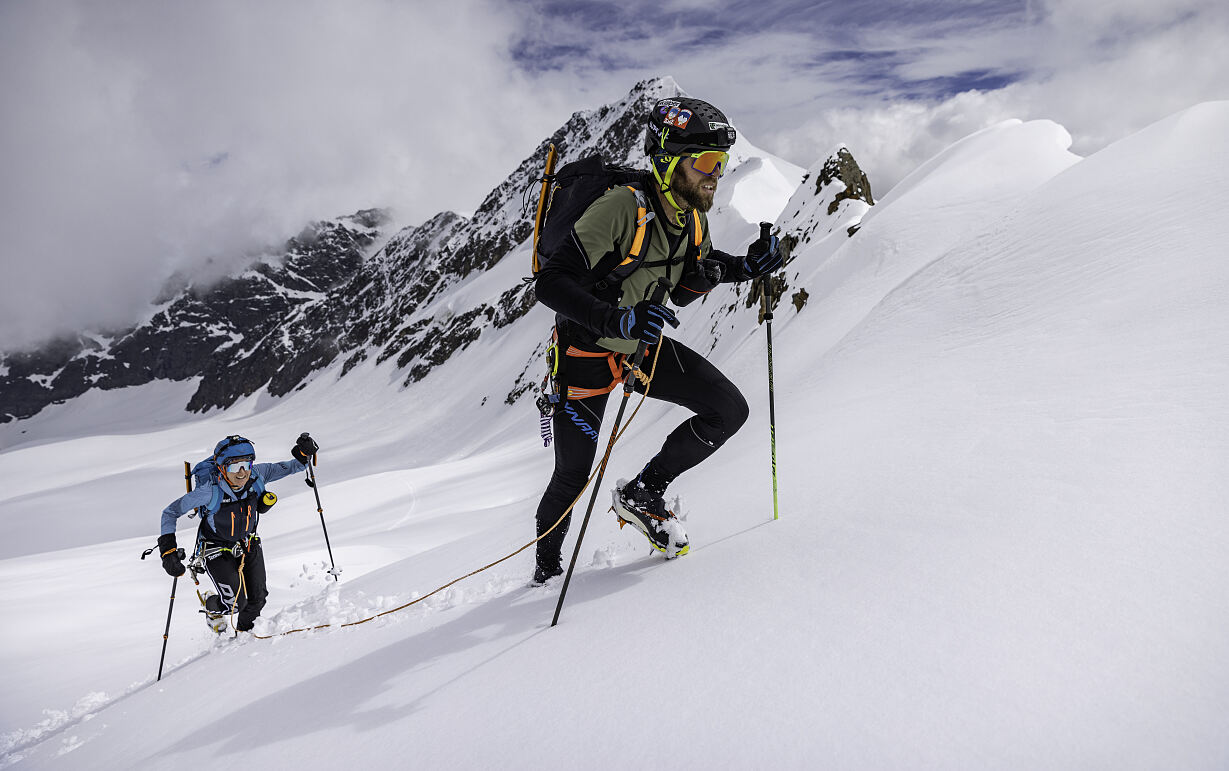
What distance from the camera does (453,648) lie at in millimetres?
3564

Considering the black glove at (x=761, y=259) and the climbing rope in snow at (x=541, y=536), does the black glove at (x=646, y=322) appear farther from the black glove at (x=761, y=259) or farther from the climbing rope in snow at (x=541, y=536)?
the black glove at (x=761, y=259)

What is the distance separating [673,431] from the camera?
13.2ft

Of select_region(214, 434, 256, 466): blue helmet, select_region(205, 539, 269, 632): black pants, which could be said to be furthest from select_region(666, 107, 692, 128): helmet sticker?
select_region(205, 539, 269, 632): black pants

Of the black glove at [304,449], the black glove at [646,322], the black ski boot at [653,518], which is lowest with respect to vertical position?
the black ski boot at [653,518]

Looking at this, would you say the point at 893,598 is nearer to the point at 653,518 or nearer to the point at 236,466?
the point at 653,518

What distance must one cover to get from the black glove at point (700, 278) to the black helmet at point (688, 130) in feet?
2.36

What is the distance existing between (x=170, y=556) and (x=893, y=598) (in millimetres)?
6689

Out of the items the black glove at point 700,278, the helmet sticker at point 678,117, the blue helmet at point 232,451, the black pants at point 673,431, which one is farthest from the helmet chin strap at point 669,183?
the blue helmet at point 232,451

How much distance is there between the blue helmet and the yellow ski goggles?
18.2 feet

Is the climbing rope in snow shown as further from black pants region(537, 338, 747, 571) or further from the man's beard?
the man's beard

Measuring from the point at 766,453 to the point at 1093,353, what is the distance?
2461 millimetres

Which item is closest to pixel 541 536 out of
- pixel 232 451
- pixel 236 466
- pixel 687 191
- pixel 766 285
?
pixel 766 285

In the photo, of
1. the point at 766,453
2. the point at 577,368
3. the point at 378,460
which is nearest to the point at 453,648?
the point at 577,368

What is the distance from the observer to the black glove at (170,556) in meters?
6.13
